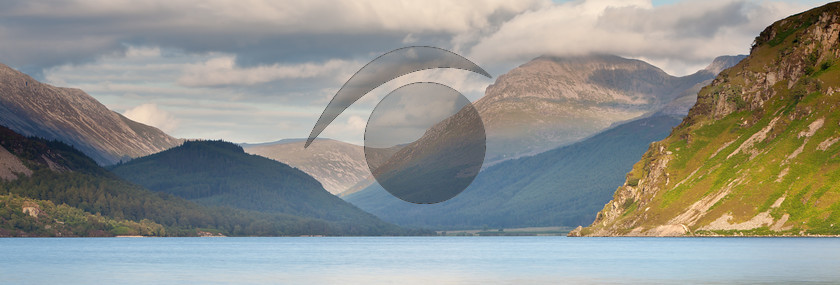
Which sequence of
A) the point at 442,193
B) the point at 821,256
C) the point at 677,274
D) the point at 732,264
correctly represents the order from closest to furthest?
1. the point at 677,274
2. the point at 442,193
3. the point at 732,264
4. the point at 821,256

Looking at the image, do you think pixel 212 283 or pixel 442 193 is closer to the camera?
pixel 212 283

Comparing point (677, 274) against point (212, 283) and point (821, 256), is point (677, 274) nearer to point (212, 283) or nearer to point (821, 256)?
point (821, 256)

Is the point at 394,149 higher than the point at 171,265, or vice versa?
the point at 394,149

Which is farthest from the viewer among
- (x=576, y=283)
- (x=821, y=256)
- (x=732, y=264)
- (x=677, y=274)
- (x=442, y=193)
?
(x=821, y=256)

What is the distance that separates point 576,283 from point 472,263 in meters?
52.6

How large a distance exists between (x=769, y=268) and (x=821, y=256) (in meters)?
29.5

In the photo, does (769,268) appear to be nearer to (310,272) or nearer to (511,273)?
(511,273)

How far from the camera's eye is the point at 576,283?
106 metres

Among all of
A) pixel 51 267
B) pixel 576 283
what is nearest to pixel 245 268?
pixel 51 267

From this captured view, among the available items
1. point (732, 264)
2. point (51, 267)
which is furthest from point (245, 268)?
point (732, 264)

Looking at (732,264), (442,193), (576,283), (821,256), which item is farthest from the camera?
(821,256)

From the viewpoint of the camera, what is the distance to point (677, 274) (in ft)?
390

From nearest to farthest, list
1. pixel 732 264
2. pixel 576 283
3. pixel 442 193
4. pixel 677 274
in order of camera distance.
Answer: pixel 576 283 < pixel 677 274 < pixel 442 193 < pixel 732 264

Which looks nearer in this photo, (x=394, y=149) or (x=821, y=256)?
(x=394, y=149)
